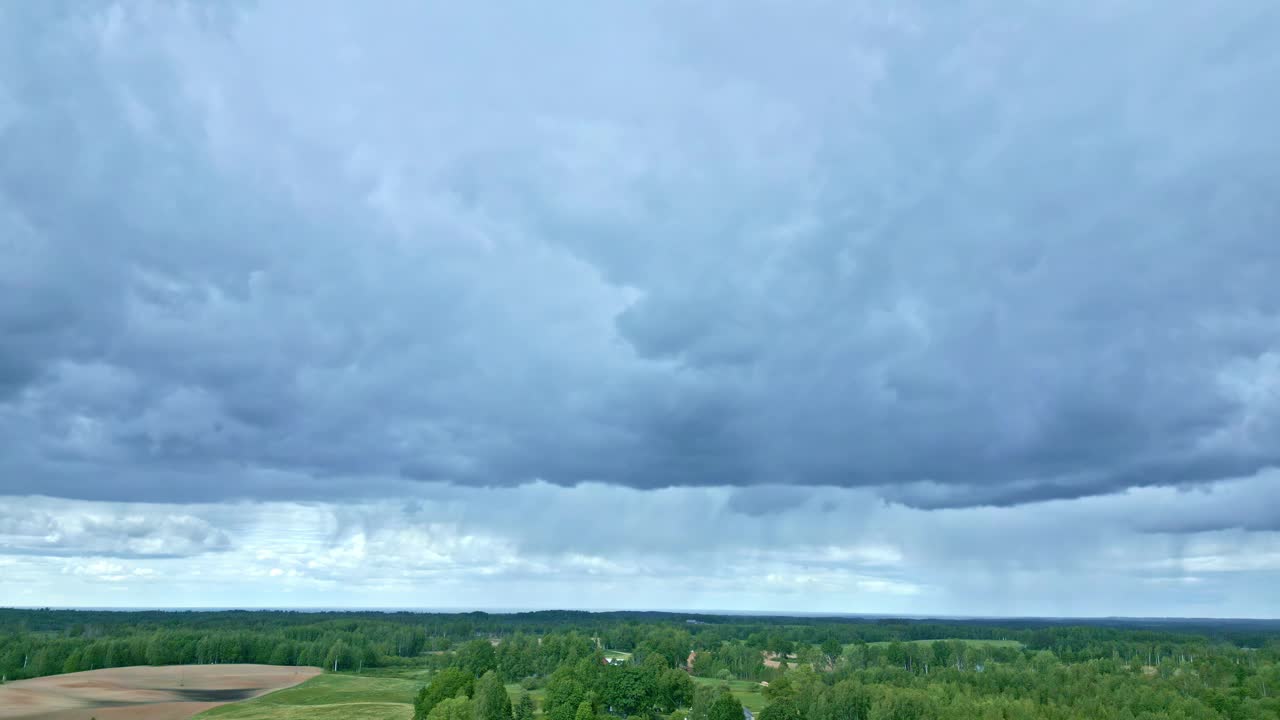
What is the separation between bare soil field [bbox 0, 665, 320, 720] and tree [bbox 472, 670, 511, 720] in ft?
178

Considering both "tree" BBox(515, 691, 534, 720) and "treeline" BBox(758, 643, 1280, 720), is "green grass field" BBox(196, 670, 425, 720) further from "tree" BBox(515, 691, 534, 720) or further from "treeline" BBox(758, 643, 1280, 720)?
"treeline" BBox(758, 643, 1280, 720)

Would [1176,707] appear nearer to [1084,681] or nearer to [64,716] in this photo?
[1084,681]

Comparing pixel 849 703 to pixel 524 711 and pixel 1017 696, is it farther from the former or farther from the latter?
pixel 524 711

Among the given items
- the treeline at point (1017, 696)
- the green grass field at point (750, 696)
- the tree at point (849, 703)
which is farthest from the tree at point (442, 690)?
the tree at point (849, 703)

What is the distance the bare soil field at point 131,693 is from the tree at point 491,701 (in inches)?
2137

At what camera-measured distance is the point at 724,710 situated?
113188 mm

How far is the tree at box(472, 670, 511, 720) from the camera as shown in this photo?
364ft

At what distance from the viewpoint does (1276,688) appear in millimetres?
155875

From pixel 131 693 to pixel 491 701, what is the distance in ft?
295

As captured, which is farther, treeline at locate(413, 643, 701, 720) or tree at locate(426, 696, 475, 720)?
treeline at locate(413, 643, 701, 720)

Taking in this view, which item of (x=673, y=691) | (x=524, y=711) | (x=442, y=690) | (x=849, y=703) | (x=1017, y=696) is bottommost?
(x=1017, y=696)

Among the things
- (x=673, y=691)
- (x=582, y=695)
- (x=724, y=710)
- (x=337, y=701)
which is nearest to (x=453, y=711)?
(x=582, y=695)

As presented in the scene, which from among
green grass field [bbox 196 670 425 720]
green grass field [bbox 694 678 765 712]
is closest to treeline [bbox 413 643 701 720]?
green grass field [bbox 196 670 425 720]

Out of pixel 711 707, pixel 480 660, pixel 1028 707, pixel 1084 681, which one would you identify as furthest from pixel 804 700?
pixel 480 660
